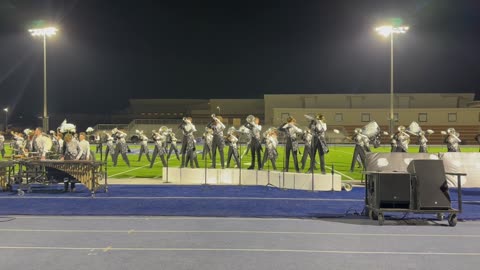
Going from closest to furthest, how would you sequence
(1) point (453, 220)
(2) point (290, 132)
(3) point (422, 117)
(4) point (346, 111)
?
(1) point (453, 220)
(2) point (290, 132)
(3) point (422, 117)
(4) point (346, 111)

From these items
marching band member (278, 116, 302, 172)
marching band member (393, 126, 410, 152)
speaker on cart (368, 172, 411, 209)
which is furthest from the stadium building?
speaker on cart (368, 172, 411, 209)

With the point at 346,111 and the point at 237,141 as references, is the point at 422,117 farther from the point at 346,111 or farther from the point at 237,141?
the point at 237,141

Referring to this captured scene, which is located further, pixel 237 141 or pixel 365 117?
pixel 365 117

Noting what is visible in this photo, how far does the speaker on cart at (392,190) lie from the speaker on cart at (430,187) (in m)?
0.18

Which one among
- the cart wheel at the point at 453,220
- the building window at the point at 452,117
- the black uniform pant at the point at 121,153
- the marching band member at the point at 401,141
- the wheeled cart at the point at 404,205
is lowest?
the cart wheel at the point at 453,220

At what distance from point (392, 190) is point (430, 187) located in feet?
1.94

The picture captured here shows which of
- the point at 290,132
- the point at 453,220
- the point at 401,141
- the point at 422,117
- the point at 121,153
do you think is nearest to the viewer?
the point at 453,220

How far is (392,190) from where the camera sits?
7.93 metres

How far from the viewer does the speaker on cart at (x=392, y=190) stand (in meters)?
7.90

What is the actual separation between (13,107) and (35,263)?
77766 millimetres

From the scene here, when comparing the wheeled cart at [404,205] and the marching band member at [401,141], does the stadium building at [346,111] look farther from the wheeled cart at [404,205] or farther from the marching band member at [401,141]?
the wheeled cart at [404,205]

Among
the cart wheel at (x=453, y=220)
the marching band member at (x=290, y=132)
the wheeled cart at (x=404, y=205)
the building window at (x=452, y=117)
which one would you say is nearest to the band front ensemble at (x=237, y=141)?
the marching band member at (x=290, y=132)

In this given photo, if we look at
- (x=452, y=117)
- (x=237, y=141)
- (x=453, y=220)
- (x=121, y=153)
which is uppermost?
(x=452, y=117)

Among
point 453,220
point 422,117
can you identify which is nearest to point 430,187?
point 453,220
